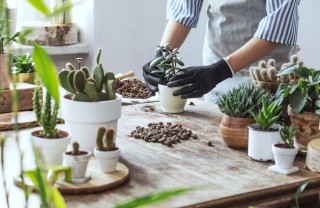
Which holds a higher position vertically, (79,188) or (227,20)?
(227,20)

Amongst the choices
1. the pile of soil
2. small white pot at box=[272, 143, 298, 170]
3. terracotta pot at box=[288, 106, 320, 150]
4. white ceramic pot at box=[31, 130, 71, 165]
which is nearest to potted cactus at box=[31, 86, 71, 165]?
white ceramic pot at box=[31, 130, 71, 165]

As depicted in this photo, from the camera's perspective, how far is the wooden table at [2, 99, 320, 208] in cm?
147

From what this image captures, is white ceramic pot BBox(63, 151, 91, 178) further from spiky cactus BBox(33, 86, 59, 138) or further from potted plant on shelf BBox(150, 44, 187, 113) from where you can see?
potted plant on shelf BBox(150, 44, 187, 113)

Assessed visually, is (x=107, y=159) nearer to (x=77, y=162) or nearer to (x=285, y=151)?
(x=77, y=162)

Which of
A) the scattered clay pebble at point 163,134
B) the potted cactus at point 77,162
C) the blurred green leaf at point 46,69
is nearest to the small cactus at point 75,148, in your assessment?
the potted cactus at point 77,162

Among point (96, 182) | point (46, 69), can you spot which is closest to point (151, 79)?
point (96, 182)

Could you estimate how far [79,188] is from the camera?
4.87ft

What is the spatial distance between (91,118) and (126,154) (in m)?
0.18

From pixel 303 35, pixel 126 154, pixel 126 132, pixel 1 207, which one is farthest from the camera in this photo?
pixel 303 35

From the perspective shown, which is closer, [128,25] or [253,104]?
[253,104]

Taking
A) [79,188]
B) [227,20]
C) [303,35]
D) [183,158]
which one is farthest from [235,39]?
[79,188]

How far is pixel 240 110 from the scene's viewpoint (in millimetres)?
1864

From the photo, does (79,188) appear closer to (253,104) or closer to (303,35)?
(253,104)

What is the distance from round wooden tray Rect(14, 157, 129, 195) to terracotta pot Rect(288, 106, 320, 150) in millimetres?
522
